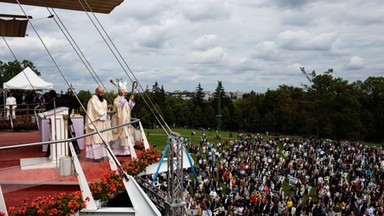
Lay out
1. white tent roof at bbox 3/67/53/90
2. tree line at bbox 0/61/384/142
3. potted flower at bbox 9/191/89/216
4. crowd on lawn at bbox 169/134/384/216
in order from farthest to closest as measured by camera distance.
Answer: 1. tree line at bbox 0/61/384/142
2. crowd on lawn at bbox 169/134/384/216
3. white tent roof at bbox 3/67/53/90
4. potted flower at bbox 9/191/89/216

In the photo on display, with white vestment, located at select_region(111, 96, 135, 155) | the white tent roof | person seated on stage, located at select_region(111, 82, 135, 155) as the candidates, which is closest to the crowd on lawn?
person seated on stage, located at select_region(111, 82, 135, 155)

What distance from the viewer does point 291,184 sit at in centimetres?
3183

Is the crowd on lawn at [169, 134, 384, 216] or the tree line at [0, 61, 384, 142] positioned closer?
the crowd on lawn at [169, 134, 384, 216]

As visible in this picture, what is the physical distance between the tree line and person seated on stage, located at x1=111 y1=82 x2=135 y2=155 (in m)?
49.8

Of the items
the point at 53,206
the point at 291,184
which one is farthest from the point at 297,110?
the point at 53,206

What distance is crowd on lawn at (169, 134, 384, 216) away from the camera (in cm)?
2369

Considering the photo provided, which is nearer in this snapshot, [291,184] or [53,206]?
[53,206]

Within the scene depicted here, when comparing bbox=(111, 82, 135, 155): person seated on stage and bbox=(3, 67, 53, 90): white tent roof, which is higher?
bbox=(3, 67, 53, 90): white tent roof

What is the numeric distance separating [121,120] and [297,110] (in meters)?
71.9

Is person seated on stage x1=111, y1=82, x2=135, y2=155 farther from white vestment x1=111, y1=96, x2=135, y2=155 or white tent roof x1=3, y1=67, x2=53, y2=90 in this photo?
white tent roof x1=3, y1=67, x2=53, y2=90

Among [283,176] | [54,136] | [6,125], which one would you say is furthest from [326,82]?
[54,136]

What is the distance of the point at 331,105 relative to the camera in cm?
6475

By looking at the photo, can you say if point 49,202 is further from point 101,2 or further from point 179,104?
point 179,104

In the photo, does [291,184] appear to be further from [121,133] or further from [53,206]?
[53,206]
